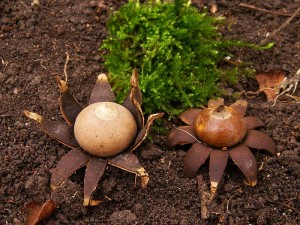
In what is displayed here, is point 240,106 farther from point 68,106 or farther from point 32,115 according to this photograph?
point 32,115

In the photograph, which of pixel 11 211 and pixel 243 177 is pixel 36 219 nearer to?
pixel 11 211

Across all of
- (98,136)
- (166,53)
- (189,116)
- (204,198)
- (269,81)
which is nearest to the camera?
(98,136)

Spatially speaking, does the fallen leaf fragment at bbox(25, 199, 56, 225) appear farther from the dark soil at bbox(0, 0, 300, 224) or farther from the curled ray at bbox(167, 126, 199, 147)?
the curled ray at bbox(167, 126, 199, 147)

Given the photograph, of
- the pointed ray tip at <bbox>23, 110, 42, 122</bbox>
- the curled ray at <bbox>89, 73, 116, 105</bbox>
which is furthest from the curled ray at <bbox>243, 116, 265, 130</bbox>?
the pointed ray tip at <bbox>23, 110, 42, 122</bbox>

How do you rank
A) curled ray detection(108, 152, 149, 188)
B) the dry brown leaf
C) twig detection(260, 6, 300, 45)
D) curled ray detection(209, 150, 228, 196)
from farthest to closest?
twig detection(260, 6, 300, 45)
the dry brown leaf
curled ray detection(209, 150, 228, 196)
curled ray detection(108, 152, 149, 188)

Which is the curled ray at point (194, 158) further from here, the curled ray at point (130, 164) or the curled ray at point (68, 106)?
the curled ray at point (68, 106)

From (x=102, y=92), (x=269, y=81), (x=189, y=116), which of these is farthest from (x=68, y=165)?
(x=269, y=81)

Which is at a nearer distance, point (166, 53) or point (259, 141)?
point (259, 141)
